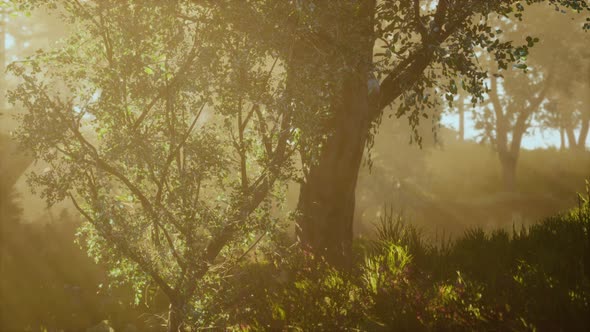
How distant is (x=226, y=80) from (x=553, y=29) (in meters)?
30.2

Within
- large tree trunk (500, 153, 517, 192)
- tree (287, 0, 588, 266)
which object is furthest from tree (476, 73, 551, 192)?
tree (287, 0, 588, 266)

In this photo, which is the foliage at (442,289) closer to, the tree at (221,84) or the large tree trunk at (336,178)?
the large tree trunk at (336,178)

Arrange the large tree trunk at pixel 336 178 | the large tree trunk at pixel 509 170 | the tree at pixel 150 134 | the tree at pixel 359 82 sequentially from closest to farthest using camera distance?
the tree at pixel 150 134, the tree at pixel 359 82, the large tree trunk at pixel 336 178, the large tree trunk at pixel 509 170

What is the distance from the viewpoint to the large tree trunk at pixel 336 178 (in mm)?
11000

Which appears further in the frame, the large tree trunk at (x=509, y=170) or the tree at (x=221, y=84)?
the large tree trunk at (x=509, y=170)

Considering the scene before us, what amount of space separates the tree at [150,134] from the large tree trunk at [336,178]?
163 cm

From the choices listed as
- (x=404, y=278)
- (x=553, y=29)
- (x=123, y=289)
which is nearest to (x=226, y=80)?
(x=404, y=278)

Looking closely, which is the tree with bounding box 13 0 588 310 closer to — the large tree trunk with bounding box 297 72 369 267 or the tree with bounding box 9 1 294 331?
the tree with bounding box 9 1 294 331

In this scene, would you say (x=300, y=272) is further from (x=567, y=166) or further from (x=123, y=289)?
(x=567, y=166)

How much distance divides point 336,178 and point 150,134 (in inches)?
163

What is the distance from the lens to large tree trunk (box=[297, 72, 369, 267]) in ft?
36.1

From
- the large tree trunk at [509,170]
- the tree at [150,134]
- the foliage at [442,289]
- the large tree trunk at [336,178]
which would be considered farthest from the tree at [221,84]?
the large tree trunk at [509,170]

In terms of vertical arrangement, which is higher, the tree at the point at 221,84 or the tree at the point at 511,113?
the tree at the point at 511,113

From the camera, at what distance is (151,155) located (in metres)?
8.83
